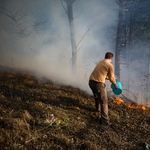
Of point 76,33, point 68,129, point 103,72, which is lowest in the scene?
point 68,129

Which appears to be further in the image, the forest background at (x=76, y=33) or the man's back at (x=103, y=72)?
the forest background at (x=76, y=33)

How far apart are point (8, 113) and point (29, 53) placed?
11333 mm

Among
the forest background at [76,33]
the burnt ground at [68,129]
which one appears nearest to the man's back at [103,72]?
the burnt ground at [68,129]

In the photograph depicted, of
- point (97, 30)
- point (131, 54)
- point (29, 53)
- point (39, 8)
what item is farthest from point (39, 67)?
point (131, 54)

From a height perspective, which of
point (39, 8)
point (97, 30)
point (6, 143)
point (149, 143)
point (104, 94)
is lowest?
point (149, 143)

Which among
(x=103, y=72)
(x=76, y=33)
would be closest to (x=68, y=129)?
(x=103, y=72)

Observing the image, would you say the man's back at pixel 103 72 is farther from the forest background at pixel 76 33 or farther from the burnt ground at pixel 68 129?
the forest background at pixel 76 33

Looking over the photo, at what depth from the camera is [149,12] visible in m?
9.91

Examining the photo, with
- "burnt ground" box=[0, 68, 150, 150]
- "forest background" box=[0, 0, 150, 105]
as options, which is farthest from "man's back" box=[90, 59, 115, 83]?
"forest background" box=[0, 0, 150, 105]

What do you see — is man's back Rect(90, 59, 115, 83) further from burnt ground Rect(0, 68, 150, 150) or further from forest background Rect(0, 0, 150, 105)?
forest background Rect(0, 0, 150, 105)

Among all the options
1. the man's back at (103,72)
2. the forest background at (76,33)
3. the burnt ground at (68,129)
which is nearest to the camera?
the burnt ground at (68,129)

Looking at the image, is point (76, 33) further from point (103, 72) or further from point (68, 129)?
point (68, 129)

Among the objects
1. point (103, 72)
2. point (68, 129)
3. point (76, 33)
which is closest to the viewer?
point (68, 129)

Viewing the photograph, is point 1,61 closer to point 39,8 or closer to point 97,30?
point 39,8
